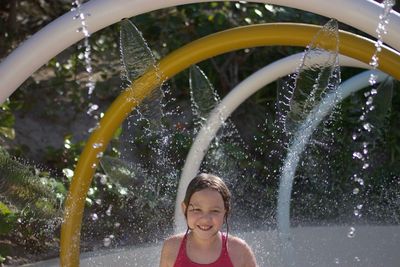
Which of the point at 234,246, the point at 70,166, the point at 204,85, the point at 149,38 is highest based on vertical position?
the point at 149,38

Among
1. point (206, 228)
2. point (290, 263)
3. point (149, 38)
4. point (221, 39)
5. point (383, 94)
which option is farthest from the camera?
point (149, 38)

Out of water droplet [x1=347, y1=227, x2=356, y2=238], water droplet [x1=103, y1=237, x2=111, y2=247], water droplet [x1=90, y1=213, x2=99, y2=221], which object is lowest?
water droplet [x1=347, y1=227, x2=356, y2=238]

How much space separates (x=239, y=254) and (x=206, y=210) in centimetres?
27

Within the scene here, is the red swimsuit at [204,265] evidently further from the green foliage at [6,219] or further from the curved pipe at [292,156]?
the green foliage at [6,219]

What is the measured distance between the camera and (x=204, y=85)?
4.94 meters

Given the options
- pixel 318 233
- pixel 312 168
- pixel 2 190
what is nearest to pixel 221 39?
pixel 2 190

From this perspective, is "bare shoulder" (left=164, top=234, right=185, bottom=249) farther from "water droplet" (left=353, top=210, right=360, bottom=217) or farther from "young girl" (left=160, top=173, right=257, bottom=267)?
"water droplet" (left=353, top=210, right=360, bottom=217)

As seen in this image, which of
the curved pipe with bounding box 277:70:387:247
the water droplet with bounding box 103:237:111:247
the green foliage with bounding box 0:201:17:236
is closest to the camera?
the curved pipe with bounding box 277:70:387:247

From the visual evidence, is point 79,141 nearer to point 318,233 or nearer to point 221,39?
point 318,233

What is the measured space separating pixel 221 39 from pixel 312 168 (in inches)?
84.5

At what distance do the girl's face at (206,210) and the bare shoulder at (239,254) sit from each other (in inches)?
6.0

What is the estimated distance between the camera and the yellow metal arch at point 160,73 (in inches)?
155

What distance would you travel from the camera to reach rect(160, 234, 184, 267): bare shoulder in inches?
145

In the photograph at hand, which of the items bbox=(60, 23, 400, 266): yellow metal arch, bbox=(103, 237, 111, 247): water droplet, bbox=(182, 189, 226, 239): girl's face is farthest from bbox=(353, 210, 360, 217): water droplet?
bbox=(182, 189, 226, 239): girl's face
